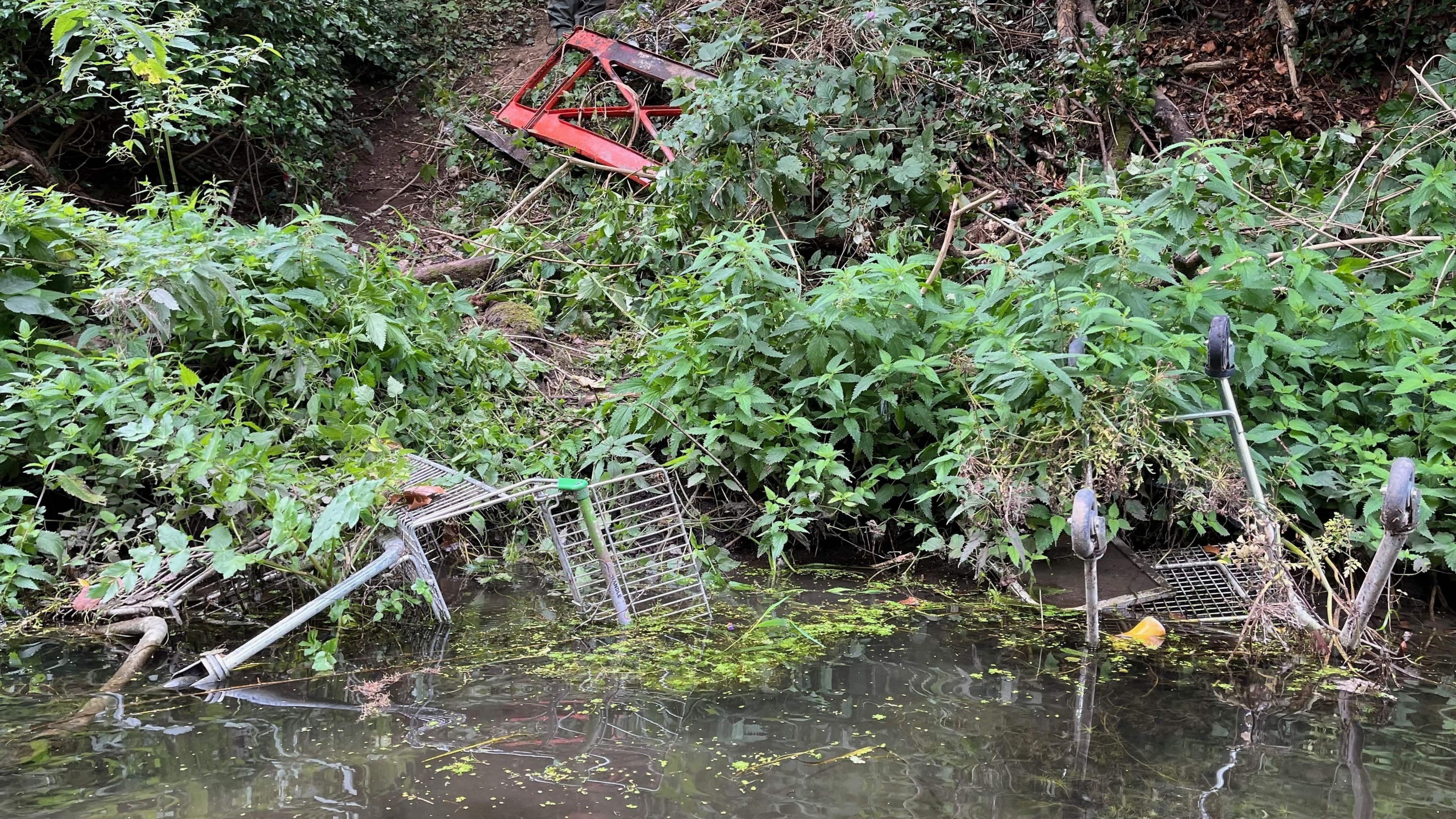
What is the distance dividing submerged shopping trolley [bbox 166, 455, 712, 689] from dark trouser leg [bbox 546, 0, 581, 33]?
22.0 ft

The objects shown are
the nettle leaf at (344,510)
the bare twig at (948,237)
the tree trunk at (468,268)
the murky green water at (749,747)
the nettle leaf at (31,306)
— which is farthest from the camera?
the tree trunk at (468,268)

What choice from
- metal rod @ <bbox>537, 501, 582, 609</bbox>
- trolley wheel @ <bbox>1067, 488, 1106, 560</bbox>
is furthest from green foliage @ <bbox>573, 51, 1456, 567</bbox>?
metal rod @ <bbox>537, 501, 582, 609</bbox>

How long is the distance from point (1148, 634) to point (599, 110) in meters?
6.28

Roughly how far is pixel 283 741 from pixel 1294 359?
4.07 m

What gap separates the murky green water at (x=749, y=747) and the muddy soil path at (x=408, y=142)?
6.27m

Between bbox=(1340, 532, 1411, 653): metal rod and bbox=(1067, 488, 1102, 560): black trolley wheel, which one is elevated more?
bbox=(1067, 488, 1102, 560): black trolley wheel

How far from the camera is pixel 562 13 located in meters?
9.98

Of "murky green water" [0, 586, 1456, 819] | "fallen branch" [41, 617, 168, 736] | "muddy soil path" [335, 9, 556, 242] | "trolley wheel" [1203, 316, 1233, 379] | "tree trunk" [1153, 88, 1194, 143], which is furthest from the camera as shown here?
"muddy soil path" [335, 9, 556, 242]

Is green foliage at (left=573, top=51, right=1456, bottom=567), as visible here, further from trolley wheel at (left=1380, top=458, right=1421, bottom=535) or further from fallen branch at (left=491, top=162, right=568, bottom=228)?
fallen branch at (left=491, top=162, right=568, bottom=228)

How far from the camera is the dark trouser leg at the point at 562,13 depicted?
997cm

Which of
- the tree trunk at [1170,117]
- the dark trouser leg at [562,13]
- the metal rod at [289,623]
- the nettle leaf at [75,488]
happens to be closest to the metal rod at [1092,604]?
the metal rod at [289,623]

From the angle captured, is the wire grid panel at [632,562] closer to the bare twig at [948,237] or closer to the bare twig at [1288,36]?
the bare twig at [948,237]

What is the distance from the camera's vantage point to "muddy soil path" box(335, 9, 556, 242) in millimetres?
9289

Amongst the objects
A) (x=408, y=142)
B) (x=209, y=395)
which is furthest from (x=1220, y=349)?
(x=408, y=142)
